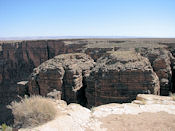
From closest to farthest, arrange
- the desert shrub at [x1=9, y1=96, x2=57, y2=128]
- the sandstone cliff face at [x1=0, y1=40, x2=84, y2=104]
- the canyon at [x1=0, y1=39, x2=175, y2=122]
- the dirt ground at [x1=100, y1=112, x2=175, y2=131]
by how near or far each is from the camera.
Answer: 1. the dirt ground at [x1=100, y1=112, x2=175, y2=131]
2. the desert shrub at [x1=9, y1=96, x2=57, y2=128]
3. the canyon at [x1=0, y1=39, x2=175, y2=122]
4. the sandstone cliff face at [x1=0, y1=40, x2=84, y2=104]

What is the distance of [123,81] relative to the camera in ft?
36.0

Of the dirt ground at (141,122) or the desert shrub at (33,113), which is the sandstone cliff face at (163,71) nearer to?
the dirt ground at (141,122)

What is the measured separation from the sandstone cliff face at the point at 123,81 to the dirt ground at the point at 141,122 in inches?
189

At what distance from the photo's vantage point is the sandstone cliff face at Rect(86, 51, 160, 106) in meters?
10.7

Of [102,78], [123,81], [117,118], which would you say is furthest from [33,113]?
[123,81]

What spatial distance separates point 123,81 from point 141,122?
19.0 feet

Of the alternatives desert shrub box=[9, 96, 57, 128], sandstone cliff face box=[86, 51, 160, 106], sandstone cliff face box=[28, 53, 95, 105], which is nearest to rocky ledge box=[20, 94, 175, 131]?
desert shrub box=[9, 96, 57, 128]

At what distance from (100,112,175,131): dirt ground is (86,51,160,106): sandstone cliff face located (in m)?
4.80

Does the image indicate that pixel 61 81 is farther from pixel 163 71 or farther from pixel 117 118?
pixel 163 71

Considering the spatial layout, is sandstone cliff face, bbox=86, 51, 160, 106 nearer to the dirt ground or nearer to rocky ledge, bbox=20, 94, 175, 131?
rocky ledge, bbox=20, 94, 175, 131

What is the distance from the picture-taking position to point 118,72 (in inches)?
437

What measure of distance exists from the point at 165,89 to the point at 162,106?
8293 millimetres

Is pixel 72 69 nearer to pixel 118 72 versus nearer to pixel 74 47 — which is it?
pixel 118 72

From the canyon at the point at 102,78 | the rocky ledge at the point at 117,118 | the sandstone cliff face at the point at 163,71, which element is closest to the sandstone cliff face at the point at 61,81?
the canyon at the point at 102,78
